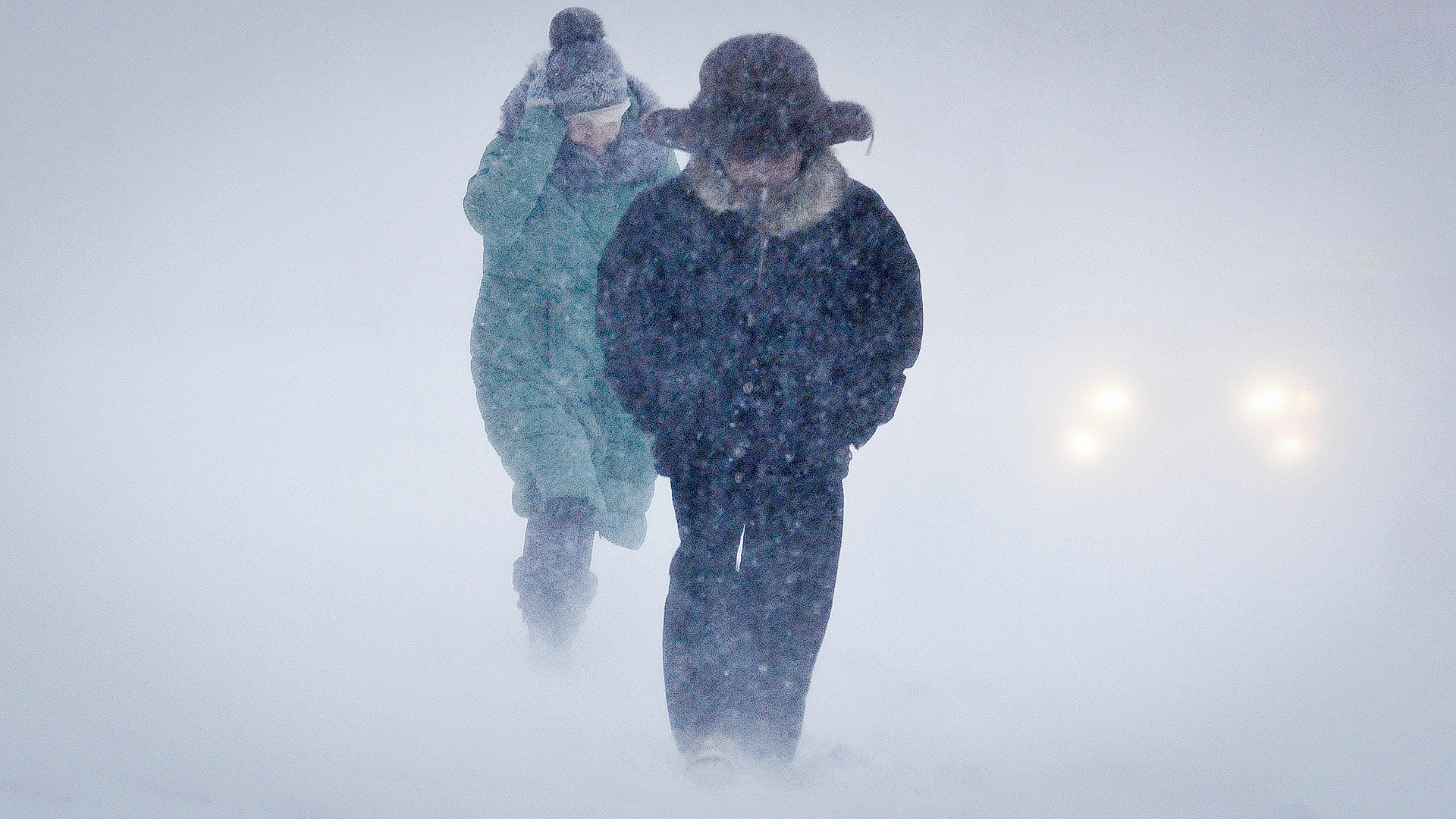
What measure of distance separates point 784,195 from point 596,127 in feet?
2.69

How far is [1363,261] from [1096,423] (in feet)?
7.35

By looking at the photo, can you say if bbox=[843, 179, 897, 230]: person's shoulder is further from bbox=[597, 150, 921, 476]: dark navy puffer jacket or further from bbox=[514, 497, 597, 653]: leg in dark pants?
bbox=[514, 497, 597, 653]: leg in dark pants

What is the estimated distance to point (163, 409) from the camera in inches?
274

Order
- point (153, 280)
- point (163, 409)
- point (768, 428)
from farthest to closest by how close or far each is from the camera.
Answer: point (153, 280)
point (163, 409)
point (768, 428)

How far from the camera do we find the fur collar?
6.66ft

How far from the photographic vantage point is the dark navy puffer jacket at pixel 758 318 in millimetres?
2080

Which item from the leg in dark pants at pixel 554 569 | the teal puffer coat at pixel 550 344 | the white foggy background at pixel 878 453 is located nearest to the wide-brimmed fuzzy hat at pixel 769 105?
the teal puffer coat at pixel 550 344

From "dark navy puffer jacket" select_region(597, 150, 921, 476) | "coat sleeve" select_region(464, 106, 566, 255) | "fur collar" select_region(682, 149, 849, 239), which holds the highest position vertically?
"coat sleeve" select_region(464, 106, 566, 255)

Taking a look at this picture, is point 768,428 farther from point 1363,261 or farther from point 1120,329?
point 1120,329

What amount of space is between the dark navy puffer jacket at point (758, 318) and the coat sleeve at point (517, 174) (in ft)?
1.85

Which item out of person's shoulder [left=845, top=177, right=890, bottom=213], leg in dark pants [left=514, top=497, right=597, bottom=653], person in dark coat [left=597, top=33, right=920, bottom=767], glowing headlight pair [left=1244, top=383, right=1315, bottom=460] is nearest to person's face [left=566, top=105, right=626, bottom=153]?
person in dark coat [left=597, top=33, right=920, bottom=767]

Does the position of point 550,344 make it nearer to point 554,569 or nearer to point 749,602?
point 554,569

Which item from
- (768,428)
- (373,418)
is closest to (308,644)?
(768,428)

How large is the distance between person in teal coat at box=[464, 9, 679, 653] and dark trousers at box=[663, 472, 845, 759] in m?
0.61
